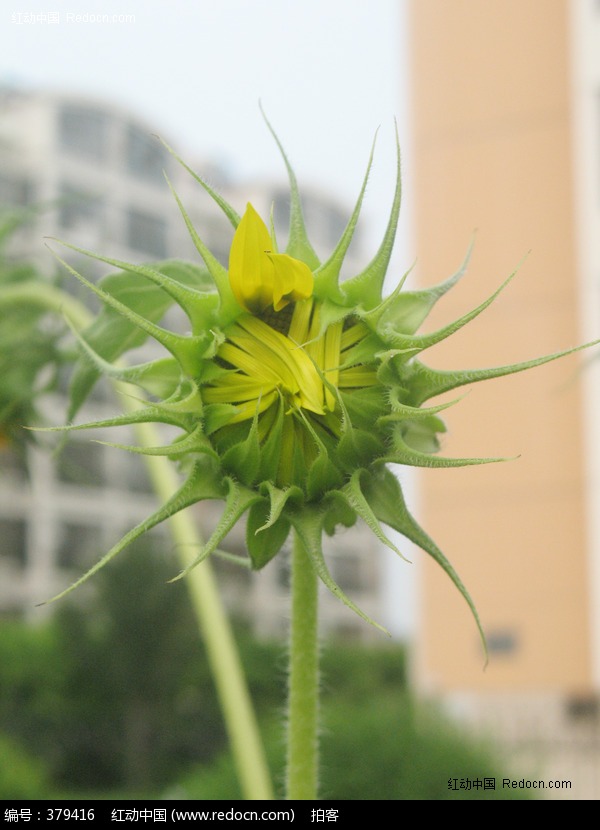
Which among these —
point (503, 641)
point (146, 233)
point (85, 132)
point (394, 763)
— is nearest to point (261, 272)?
point (394, 763)

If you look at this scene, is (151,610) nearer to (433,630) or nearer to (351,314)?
(433,630)

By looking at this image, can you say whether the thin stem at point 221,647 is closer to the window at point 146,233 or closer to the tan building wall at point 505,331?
the tan building wall at point 505,331

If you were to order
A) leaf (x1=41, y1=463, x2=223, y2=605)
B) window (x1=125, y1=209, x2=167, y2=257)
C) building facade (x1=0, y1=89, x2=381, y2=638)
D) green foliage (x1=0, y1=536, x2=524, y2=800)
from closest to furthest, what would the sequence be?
leaf (x1=41, y1=463, x2=223, y2=605)
green foliage (x1=0, y1=536, x2=524, y2=800)
building facade (x1=0, y1=89, x2=381, y2=638)
window (x1=125, y1=209, x2=167, y2=257)

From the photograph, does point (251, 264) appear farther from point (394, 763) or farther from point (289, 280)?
point (394, 763)

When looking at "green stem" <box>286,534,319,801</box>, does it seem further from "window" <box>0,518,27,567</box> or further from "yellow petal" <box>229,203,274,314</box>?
"window" <box>0,518,27,567</box>

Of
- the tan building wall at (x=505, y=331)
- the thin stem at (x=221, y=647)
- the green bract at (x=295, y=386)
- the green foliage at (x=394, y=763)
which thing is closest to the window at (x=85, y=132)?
the tan building wall at (x=505, y=331)

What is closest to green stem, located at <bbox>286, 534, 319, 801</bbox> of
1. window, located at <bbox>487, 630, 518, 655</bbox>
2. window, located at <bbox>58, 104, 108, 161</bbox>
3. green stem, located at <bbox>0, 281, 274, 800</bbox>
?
green stem, located at <bbox>0, 281, 274, 800</bbox>
